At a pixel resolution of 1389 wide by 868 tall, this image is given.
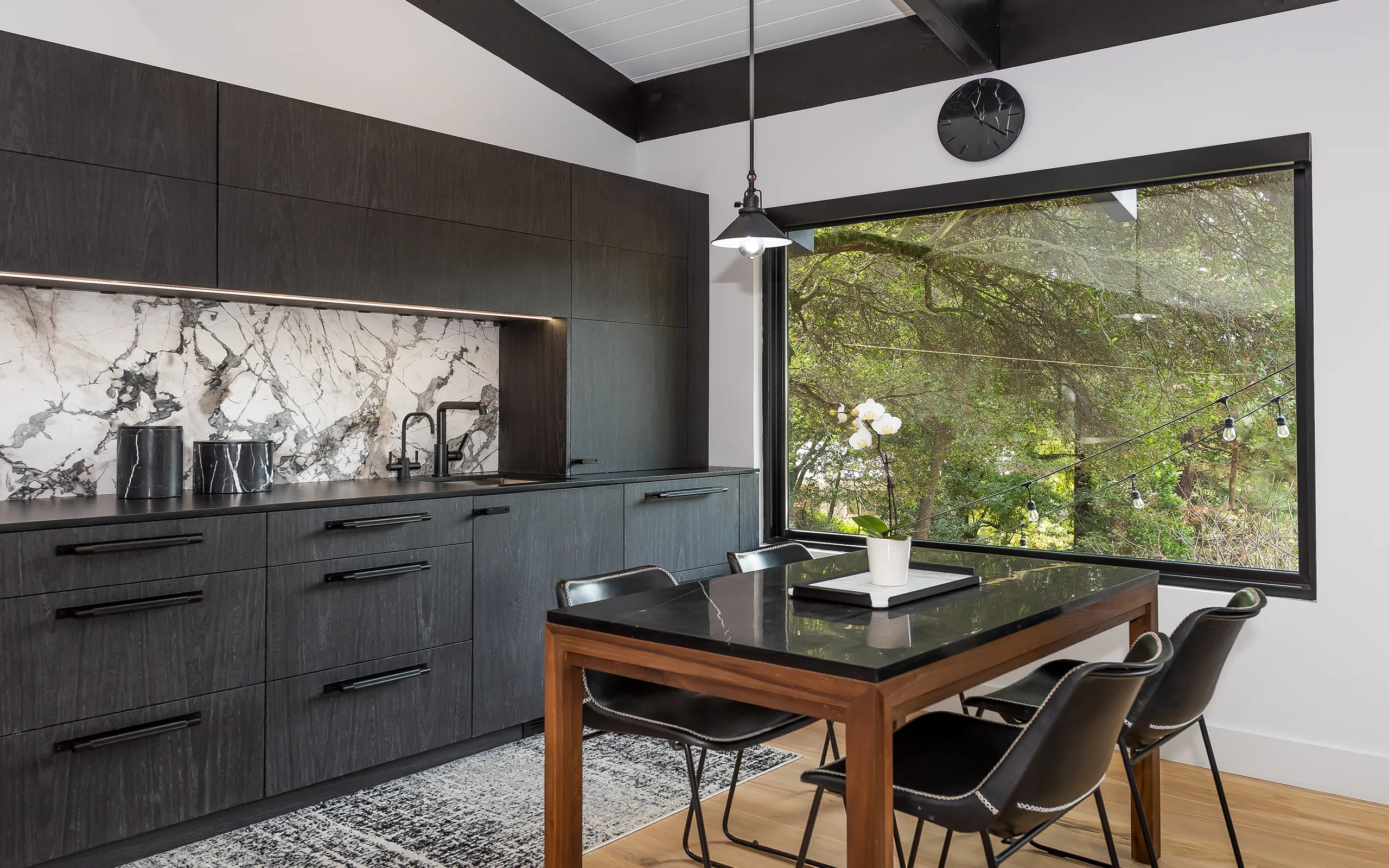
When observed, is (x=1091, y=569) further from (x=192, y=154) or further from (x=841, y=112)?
(x=192, y=154)

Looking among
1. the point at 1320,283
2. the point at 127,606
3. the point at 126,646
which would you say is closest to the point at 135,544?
the point at 127,606

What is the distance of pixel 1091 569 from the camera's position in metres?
3.03

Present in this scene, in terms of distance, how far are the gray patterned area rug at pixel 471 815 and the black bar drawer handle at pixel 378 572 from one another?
719 mm

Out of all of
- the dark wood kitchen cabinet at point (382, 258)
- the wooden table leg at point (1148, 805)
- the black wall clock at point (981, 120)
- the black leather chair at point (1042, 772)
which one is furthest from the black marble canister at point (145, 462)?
the black wall clock at point (981, 120)

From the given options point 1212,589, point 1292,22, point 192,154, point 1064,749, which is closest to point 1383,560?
point 1212,589

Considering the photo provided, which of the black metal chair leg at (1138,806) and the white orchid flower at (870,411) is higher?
the white orchid flower at (870,411)

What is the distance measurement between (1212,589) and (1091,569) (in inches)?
37.7

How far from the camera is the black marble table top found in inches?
76.6

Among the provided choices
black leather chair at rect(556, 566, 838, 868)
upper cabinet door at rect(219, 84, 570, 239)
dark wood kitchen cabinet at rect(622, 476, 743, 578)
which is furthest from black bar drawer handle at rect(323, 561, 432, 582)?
upper cabinet door at rect(219, 84, 570, 239)

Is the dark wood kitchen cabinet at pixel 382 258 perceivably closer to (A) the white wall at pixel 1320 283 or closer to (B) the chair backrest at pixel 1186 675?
(A) the white wall at pixel 1320 283

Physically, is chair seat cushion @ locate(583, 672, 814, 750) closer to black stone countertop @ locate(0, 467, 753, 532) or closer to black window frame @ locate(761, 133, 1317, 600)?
black stone countertop @ locate(0, 467, 753, 532)

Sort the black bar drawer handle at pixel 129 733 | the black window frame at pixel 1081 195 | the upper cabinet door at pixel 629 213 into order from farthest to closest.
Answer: the upper cabinet door at pixel 629 213
the black window frame at pixel 1081 195
the black bar drawer handle at pixel 129 733

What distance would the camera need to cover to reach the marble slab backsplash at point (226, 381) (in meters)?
3.22

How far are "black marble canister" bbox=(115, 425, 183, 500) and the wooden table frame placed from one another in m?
1.67
